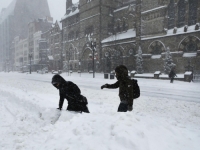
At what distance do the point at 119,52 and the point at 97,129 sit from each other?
29.1m

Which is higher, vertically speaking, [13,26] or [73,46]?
[13,26]

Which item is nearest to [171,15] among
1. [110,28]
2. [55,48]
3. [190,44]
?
[190,44]

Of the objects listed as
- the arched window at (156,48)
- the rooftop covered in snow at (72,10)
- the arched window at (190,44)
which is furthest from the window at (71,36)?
the arched window at (190,44)

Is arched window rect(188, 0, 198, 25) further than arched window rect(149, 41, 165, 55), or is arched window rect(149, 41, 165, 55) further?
arched window rect(149, 41, 165, 55)

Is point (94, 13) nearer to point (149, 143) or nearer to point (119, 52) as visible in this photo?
point (119, 52)

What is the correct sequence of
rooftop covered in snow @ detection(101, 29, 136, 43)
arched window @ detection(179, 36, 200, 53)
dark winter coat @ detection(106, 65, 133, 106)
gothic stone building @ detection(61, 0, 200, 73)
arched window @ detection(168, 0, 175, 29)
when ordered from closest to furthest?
dark winter coat @ detection(106, 65, 133, 106) → arched window @ detection(179, 36, 200, 53) → gothic stone building @ detection(61, 0, 200, 73) → arched window @ detection(168, 0, 175, 29) → rooftop covered in snow @ detection(101, 29, 136, 43)

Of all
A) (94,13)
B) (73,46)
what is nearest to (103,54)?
(94,13)

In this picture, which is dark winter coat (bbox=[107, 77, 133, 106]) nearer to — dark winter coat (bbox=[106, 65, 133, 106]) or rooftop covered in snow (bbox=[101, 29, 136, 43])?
dark winter coat (bbox=[106, 65, 133, 106])

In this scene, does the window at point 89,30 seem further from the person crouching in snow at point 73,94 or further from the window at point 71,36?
the person crouching in snow at point 73,94

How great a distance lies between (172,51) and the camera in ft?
78.7

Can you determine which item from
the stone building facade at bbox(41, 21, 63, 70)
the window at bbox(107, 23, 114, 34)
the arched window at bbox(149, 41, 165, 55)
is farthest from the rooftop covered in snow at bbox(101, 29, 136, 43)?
the stone building facade at bbox(41, 21, 63, 70)

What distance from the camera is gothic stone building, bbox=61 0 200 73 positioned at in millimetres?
22922

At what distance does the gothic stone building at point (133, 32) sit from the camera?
22.9 metres

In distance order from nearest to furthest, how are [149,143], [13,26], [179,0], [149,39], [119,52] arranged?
1. [149,143]
2. [179,0]
3. [149,39]
4. [119,52]
5. [13,26]
